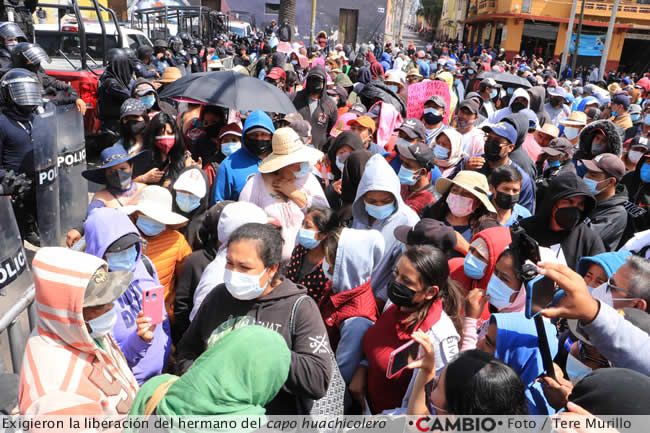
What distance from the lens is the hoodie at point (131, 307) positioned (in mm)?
2785

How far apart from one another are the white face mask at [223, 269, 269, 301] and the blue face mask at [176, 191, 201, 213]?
1683 millimetres

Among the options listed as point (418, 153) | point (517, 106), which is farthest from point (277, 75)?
point (418, 153)

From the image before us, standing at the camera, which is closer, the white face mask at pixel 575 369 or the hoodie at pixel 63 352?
the hoodie at pixel 63 352

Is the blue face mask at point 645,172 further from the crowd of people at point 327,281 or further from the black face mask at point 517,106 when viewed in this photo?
the black face mask at point 517,106

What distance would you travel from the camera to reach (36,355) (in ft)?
6.77

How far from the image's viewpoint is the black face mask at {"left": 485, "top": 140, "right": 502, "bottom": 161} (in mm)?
5082

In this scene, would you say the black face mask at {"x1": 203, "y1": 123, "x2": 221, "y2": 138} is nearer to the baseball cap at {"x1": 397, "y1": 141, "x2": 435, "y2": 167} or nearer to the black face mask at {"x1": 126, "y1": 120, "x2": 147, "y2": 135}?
the black face mask at {"x1": 126, "y1": 120, "x2": 147, "y2": 135}

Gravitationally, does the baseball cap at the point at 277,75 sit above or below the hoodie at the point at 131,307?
above

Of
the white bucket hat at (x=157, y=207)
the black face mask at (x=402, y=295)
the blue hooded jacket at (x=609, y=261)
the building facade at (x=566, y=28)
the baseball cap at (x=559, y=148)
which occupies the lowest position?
the black face mask at (x=402, y=295)

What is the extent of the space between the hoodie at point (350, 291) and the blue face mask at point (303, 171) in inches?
42.5

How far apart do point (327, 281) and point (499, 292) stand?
3.34 feet

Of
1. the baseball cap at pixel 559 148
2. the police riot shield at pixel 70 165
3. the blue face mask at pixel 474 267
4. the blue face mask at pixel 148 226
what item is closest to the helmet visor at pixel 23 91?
the police riot shield at pixel 70 165

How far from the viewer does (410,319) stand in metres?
2.69

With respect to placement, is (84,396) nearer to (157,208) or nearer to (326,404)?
(326,404)
